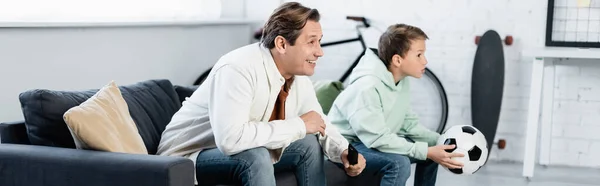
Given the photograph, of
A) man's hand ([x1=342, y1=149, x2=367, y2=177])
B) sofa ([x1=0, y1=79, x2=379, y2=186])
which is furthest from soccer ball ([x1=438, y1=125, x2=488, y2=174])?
sofa ([x1=0, y1=79, x2=379, y2=186])

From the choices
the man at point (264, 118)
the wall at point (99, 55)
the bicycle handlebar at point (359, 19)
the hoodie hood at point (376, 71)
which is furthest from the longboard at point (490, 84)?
the man at point (264, 118)

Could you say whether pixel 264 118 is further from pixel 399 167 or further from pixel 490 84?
pixel 490 84

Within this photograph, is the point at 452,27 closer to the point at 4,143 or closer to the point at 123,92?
the point at 123,92

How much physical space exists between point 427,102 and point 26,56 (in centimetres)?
255

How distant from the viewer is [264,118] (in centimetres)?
289

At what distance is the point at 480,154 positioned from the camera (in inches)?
130

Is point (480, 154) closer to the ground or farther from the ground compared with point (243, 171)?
closer to the ground

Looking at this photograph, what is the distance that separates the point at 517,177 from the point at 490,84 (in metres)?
0.55

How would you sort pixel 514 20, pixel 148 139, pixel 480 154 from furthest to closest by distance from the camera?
pixel 514 20 → pixel 480 154 → pixel 148 139

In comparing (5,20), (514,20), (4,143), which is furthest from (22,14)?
(514,20)

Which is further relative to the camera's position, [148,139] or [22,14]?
[22,14]

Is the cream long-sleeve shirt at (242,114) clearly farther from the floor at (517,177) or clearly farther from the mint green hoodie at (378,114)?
the floor at (517,177)

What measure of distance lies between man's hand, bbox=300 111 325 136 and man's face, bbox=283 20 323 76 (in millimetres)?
135

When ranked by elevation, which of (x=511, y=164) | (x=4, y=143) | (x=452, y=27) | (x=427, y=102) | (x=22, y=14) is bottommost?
(x=511, y=164)
